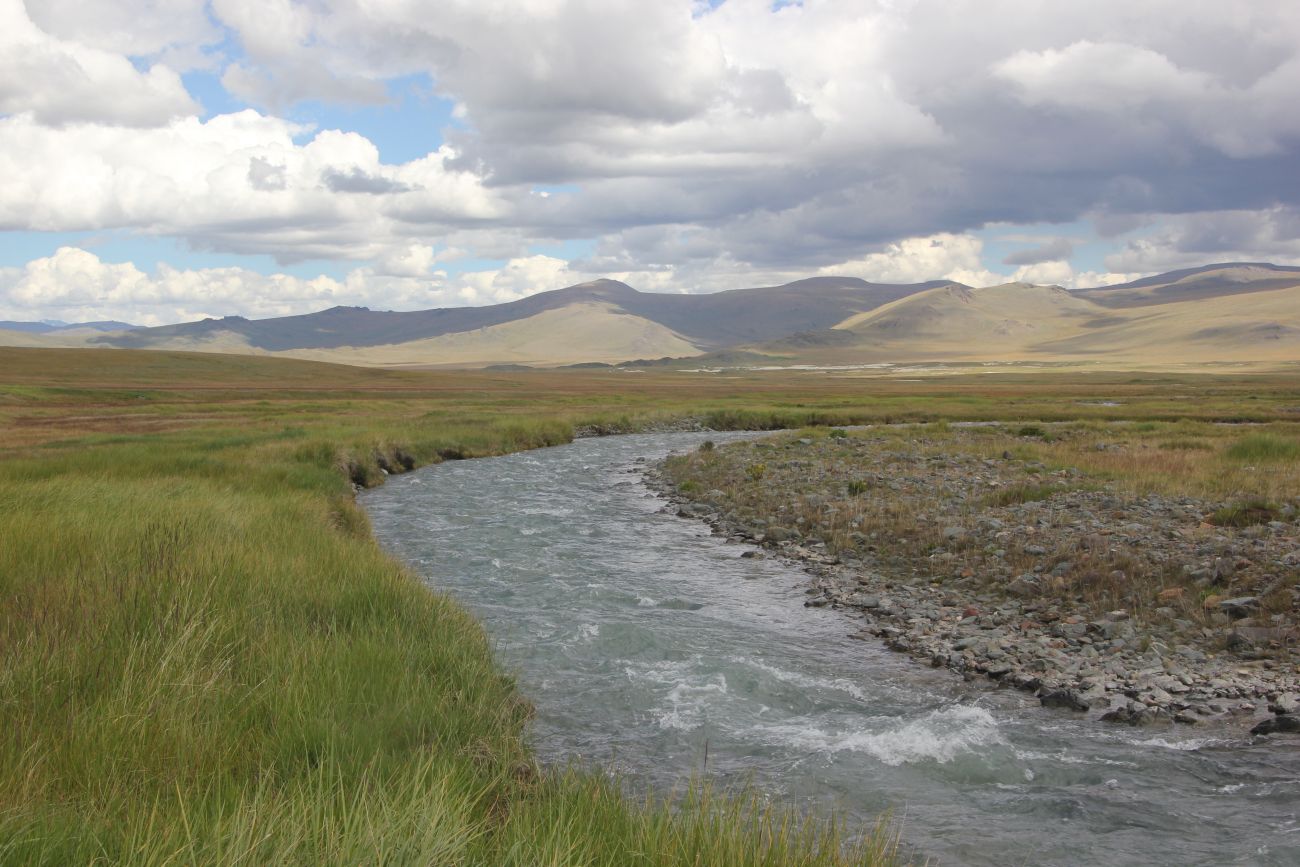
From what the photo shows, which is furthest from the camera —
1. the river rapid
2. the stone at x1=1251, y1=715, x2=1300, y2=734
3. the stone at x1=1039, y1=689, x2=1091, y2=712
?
the stone at x1=1039, y1=689, x2=1091, y2=712

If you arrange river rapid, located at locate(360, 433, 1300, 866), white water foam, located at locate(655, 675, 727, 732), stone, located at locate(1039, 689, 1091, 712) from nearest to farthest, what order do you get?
river rapid, located at locate(360, 433, 1300, 866) → white water foam, located at locate(655, 675, 727, 732) → stone, located at locate(1039, 689, 1091, 712)

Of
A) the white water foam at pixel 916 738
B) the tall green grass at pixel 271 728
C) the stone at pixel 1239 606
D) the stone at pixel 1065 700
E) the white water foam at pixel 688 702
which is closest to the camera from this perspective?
the tall green grass at pixel 271 728

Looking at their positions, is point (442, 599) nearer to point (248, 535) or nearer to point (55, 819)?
point (248, 535)

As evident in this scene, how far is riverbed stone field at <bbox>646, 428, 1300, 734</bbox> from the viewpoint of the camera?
36.7ft

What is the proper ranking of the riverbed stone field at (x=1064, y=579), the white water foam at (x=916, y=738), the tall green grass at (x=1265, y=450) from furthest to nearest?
the tall green grass at (x=1265, y=450), the riverbed stone field at (x=1064, y=579), the white water foam at (x=916, y=738)

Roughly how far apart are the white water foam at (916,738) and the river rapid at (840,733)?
0.03m

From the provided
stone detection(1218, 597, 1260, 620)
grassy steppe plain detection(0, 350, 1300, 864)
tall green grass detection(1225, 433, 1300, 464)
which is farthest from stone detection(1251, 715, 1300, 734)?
tall green grass detection(1225, 433, 1300, 464)

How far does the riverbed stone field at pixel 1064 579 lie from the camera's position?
11195 mm

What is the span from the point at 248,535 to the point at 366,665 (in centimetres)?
684

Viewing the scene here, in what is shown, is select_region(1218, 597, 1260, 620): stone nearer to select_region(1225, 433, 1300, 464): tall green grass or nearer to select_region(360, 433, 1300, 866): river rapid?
select_region(360, 433, 1300, 866): river rapid

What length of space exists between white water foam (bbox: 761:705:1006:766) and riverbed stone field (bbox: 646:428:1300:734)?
1.40 metres

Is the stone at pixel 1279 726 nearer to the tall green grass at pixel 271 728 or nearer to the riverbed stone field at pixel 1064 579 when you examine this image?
the riverbed stone field at pixel 1064 579

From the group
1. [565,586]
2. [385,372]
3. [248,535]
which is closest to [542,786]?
[248,535]

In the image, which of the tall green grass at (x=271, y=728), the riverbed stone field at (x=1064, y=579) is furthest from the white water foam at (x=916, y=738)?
the tall green grass at (x=271, y=728)
